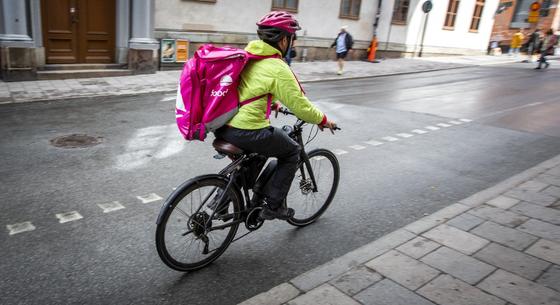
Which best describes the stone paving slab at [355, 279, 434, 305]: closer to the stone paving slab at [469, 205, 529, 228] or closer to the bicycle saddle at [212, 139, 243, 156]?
the bicycle saddle at [212, 139, 243, 156]

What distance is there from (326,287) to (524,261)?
1816mm

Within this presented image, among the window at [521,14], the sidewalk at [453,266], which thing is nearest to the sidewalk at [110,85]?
the sidewalk at [453,266]

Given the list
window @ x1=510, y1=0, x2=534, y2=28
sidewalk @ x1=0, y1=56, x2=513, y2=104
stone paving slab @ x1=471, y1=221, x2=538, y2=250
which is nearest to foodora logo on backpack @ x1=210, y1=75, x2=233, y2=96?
stone paving slab @ x1=471, y1=221, x2=538, y2=250

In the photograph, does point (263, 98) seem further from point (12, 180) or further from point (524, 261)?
point (12, 180)

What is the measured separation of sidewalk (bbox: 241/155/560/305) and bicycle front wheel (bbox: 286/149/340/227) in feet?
2.58

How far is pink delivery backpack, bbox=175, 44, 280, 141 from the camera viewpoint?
318 centimetres

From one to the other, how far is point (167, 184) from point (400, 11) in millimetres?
22284

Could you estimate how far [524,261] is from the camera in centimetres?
381

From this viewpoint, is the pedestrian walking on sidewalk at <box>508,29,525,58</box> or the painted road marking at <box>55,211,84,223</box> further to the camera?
the pedestrian walking on sidewalk at <box>508,29,525,58</box>

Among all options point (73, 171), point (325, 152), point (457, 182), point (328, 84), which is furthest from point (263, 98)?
point (328, 84)

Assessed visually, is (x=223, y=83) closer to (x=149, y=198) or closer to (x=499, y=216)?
(x=149, y=198)

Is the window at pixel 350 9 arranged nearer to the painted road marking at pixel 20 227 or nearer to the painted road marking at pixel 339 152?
the painted road marking at pixel 339 152

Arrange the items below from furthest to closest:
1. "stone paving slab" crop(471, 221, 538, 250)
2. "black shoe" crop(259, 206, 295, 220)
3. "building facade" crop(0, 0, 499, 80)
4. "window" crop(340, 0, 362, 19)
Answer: "window" crop(340, 0, 362, 19) → "building facade" crop(0, 0, 499, 80) → "stone paving slab" crop(471, 221, 538, 250) → "black shoe" crop(259, 206, 295, 220)

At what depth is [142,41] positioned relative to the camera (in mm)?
13727
